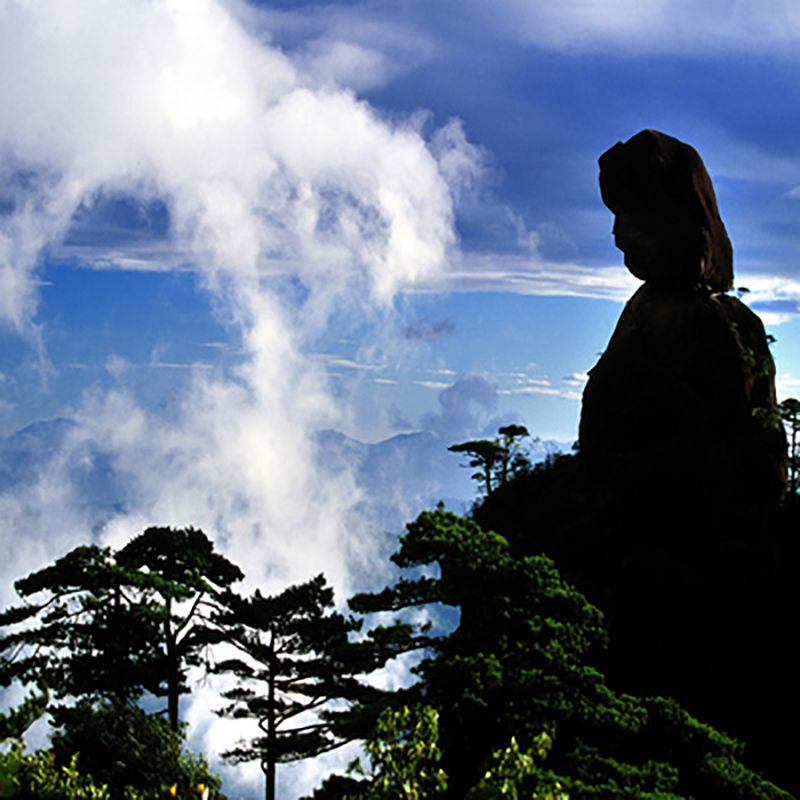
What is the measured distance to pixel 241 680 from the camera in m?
27.3

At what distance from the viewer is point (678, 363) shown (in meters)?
35.8

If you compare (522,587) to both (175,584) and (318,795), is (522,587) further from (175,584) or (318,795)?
(175,584)

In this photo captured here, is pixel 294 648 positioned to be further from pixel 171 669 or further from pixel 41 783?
pixel 41 783

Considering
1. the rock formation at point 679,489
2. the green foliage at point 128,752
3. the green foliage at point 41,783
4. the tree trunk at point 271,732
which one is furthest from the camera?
the rock formation at point 679,489

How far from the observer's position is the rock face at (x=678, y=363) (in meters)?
35.0

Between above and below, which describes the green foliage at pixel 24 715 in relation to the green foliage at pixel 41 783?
above

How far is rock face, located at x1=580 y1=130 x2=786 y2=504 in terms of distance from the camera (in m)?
35.0

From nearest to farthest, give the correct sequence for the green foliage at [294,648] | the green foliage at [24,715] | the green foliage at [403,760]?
the green foliage at [24,715], the green foliage at [403,760], the green foliage at [294,648]

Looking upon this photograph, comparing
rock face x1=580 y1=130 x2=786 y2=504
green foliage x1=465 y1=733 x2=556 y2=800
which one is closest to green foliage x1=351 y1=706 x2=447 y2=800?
green foliage x1=465 y1=733 x2=556 y2=800

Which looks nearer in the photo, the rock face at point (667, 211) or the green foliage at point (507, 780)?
the green foliage at point (507, 780)

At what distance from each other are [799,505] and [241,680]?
26241 millimetres

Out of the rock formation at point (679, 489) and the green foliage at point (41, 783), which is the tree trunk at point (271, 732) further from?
the rock formation at point (679, 489)

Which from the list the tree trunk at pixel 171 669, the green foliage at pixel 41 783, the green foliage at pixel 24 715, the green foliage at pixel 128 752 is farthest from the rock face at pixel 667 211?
the green foliage at pixel 24 715

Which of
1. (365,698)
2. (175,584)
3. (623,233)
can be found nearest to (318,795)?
(365,698)
